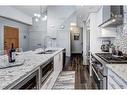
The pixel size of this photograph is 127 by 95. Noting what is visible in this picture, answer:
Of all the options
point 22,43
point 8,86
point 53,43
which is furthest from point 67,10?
point 8,86

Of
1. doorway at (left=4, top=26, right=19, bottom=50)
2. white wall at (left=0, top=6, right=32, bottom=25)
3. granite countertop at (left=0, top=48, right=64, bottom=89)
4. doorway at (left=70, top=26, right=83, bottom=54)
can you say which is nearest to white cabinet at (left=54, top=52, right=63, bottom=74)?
granite countertop at (left=0, top=48, right=64, bottom=89)

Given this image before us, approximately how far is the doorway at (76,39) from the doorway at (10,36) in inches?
226

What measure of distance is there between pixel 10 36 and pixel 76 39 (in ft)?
22.0

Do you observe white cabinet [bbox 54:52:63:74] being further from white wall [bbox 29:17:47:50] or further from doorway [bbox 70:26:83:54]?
doorway [bbox 70:26:83:54]

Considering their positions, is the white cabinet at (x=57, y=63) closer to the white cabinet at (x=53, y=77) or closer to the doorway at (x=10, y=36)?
the white cabinet at (x=53, y=77)

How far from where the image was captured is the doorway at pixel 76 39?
13938 mm

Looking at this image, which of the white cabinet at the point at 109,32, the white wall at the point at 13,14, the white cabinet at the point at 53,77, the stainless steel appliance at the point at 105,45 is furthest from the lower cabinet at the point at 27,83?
the white wall at the point at 13,14

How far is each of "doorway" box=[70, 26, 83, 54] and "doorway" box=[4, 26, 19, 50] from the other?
18.8ft

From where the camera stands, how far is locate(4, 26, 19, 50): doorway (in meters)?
7.86

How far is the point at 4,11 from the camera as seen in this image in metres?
6.61

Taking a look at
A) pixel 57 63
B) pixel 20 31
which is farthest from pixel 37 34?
pixel 57 63

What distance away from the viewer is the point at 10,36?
8.47 meters

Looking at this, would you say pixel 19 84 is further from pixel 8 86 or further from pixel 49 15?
pixel 49 15
